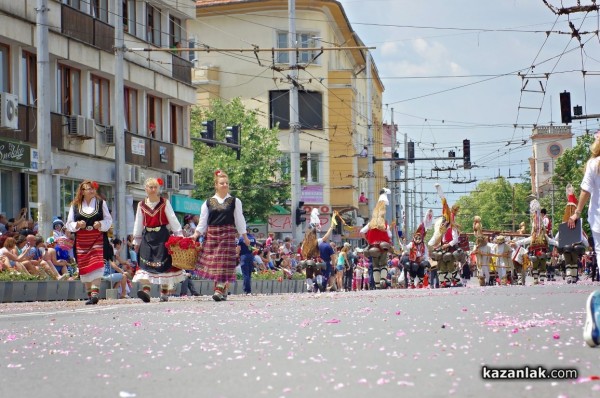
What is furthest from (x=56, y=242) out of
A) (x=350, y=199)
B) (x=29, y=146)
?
(x=350, y=199)

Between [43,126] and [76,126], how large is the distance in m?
9.53

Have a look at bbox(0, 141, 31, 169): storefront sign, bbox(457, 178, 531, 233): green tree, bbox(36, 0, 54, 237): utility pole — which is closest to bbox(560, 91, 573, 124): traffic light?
bbox(0, 141, 31, 169): storefront sign

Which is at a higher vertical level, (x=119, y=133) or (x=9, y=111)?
(x=9, y=111)

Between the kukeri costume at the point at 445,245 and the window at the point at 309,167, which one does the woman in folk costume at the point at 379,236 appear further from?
the window at the point at 309,167

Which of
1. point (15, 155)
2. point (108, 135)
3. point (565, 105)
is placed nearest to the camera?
point (15, 155)

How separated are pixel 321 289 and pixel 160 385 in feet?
100

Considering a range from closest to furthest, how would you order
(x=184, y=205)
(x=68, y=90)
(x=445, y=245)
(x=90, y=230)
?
(x=90, y=230), (x=445, y=245), (x=68, y=90), (x=184, y=205)

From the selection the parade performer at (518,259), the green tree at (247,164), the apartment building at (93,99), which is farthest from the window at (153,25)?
the green tree at (247,164)

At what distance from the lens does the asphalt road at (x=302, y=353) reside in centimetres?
801

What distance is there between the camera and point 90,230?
21.0 meters

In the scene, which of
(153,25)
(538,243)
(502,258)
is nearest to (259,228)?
(153,25)

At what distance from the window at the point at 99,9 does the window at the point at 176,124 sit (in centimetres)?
914

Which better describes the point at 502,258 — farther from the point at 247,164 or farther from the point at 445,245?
the point at 247,164

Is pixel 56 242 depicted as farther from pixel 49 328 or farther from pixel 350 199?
pixel 350 199
